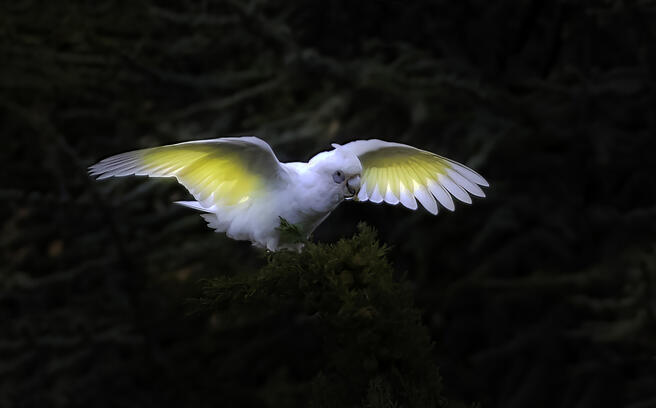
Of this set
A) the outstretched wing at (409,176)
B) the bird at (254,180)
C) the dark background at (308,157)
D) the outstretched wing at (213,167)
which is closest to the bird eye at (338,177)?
the bird at (254,180)

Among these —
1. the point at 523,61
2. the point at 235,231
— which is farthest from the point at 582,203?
the point at 235,231

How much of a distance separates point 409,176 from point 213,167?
31.4 inches

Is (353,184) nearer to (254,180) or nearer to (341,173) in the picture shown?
(341,173)

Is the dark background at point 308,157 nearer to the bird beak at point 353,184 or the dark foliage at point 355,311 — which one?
the bird beak at point 353,184

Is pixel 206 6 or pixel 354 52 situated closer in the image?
pixel 206 6

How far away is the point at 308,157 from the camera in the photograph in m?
4.53

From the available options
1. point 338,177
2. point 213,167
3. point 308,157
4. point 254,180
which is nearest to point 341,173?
point 338,177

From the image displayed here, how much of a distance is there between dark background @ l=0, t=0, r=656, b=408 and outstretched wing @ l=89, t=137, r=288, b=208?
6.10 feet

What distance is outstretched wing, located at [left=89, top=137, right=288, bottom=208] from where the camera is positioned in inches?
93.5

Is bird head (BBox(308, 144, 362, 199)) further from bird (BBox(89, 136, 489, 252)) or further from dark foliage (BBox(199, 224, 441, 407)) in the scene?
A: dark foliage (BBox(199, 224, 441, 407))

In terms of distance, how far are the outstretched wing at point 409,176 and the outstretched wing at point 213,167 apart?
14.9 inches

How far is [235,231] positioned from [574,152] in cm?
309

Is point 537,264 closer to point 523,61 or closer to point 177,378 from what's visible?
point 523,61

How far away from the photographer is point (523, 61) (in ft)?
17.5
